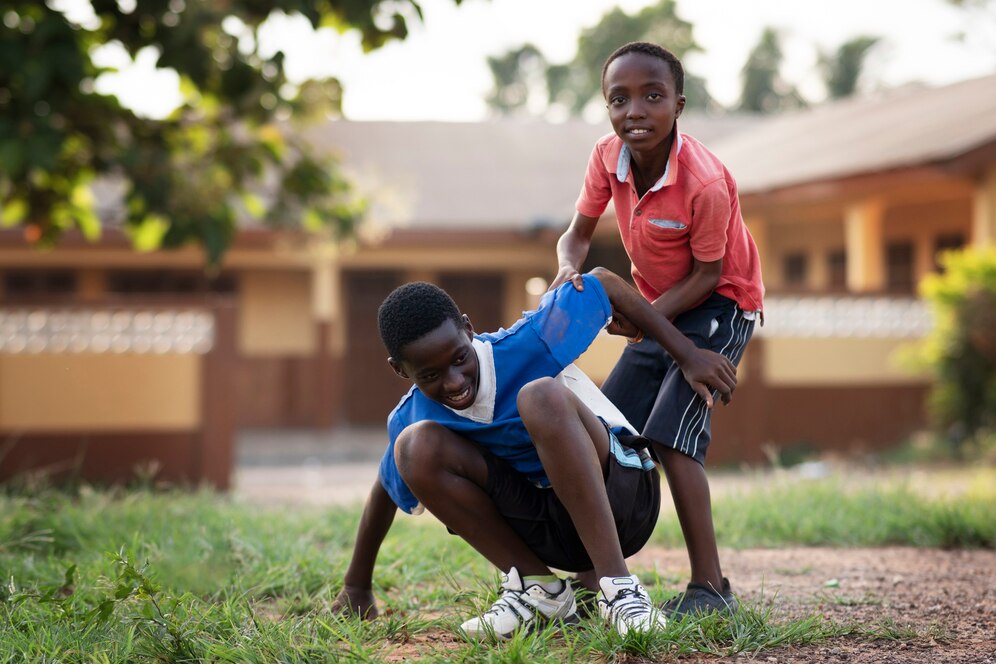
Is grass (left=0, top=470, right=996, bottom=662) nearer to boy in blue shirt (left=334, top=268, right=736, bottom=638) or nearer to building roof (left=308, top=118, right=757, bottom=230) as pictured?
boy in blue shirt (left=334, top=268, right=736, bottom=638)

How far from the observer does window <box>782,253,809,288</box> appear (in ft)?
57.1

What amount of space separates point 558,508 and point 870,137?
12.3 m

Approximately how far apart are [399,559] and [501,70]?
39.8m

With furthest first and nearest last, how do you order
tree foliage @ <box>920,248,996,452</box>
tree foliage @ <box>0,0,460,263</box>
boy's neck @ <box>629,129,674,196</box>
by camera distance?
tree foliage @ <box>920,248,996,452</box> < tree foliage @ <box>0,0,460,263</box> < boy's neck @ <box>629,129,674,196</box>

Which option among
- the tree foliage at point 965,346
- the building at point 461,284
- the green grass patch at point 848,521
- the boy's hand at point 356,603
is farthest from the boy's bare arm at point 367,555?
the tree foliage at point 965,346

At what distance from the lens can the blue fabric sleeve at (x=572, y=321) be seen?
10.8 ft

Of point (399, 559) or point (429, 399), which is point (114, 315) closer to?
point (399, 559)

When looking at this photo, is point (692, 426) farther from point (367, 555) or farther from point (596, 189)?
point (367, 555)

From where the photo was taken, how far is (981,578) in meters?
4.29

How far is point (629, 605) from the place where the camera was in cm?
309

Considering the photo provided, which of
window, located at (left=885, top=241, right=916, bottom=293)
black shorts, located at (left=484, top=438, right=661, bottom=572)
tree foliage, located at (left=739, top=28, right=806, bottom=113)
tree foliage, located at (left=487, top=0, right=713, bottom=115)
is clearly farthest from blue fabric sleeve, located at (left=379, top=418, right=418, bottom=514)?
tree foliage, located at (left=739, top=28, right=806, bottom=113)

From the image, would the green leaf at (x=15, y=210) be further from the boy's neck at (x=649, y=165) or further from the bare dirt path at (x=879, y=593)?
the boy's neck at (x=649, y=165)

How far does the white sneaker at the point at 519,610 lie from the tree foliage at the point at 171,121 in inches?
157

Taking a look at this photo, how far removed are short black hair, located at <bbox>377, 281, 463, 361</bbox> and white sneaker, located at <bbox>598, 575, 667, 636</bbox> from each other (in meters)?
0.77
